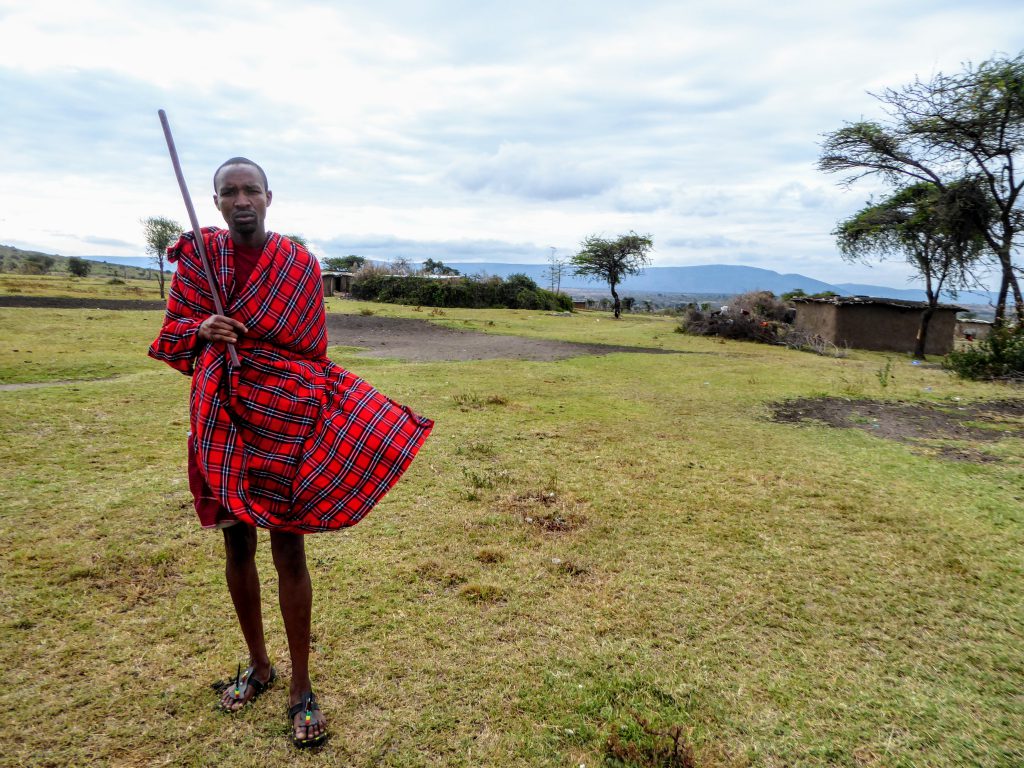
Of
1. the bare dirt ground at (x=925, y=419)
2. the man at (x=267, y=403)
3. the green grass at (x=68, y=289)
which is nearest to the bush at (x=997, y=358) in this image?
the bare dirt ground at (x=925, y=419)

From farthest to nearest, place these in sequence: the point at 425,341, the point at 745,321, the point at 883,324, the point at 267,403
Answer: the point at 745,321 < the point at 883,324 < the point at 425,341 < the point at 267,403

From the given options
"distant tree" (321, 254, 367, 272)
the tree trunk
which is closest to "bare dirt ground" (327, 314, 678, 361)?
the tree trunk

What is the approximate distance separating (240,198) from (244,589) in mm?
1626

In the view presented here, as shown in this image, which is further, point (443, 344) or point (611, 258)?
point (611, 258)

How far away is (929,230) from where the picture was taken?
18781mm

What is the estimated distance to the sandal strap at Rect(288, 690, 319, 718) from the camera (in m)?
2.32

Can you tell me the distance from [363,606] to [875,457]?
5.96 m

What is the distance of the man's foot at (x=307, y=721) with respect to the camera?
7.30 feet

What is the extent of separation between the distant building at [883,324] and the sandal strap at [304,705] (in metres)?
23.6

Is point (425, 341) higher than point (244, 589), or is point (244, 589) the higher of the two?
point (425, 341)

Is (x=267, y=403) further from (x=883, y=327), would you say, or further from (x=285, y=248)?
(x=883, y=327)

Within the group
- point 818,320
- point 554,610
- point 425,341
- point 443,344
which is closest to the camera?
point 554,610

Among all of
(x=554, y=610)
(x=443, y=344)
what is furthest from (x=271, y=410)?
(x=443, y=344)

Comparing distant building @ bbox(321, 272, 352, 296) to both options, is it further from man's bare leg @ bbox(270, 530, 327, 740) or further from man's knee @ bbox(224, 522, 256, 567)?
man's bare leg @ bbox(270, 530, 327, 740)
